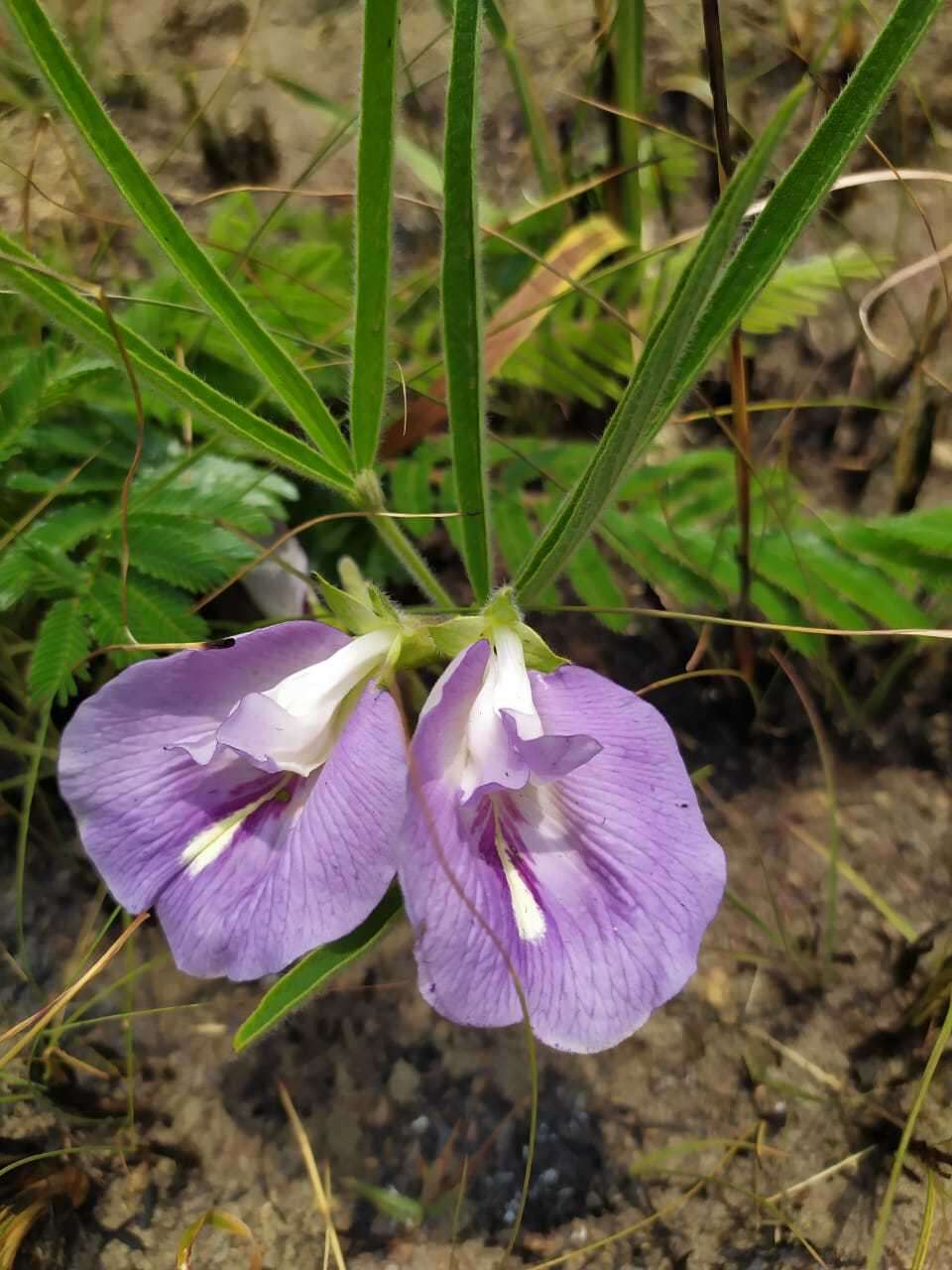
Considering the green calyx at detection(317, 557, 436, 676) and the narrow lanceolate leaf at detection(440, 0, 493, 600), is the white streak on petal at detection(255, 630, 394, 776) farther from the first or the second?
the narrow lanceolate leaf at detection(440, 0, 493, 600)

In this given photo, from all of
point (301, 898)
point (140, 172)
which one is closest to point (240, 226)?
point (140, 172)

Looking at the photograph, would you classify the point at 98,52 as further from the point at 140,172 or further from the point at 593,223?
the point at 140,172

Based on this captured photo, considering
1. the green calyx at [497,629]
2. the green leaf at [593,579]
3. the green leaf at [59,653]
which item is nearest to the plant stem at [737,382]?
the green leaf at [593,579]

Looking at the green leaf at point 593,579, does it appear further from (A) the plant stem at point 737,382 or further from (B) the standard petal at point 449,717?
(B) the standard petal at point 449,717

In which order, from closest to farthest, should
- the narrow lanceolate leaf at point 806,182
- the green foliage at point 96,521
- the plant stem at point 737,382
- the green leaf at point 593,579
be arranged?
the narrow lanceolate leaf at point 806,182
the plant stem at point 737,382
the green foliage at point 96,521
the green leaf at point 593,579

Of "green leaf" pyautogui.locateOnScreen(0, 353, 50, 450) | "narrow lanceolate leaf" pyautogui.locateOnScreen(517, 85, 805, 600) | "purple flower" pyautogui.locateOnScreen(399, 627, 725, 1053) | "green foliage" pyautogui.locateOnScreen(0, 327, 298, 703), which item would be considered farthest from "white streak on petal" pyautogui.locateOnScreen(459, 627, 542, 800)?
"green leaf" pyautogui.locateOnScreen(0, 353, 50, 450)

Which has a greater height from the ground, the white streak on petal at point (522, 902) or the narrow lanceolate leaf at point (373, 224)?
the narrow lanceolate leaf at point (373, 224)
